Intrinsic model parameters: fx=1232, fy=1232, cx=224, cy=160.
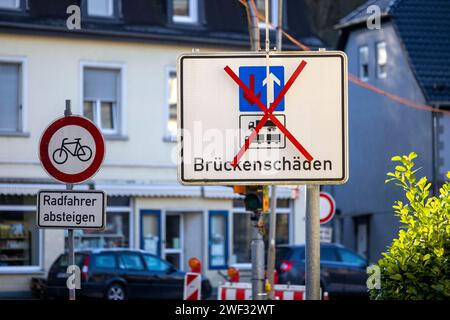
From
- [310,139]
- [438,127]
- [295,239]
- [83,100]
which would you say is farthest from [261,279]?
[438,127]

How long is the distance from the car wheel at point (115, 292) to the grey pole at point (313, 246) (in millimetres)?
21200

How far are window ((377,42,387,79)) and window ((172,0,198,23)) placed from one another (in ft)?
28.6

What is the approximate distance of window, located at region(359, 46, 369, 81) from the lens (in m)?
43.5

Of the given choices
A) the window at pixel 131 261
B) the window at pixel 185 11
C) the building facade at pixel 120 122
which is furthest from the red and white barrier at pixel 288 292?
the window at pixel 185 11

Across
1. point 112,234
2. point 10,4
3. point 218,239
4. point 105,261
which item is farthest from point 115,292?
point 10,4

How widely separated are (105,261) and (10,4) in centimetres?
858

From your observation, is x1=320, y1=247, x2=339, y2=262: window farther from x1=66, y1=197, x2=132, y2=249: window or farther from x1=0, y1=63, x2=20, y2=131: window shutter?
x1=0, y1=63, x2=20, y2=131: window shutter

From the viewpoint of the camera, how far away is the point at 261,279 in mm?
17562

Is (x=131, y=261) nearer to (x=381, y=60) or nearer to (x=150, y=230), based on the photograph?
(x=150, y=230)

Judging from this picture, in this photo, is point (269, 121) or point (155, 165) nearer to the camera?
point (269, 121)

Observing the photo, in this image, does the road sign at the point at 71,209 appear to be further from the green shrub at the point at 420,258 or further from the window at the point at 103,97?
the window at the point at 103,97

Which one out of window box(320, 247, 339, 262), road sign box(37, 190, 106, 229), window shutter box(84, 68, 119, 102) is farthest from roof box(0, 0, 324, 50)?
road sign box(37, 190, 106, 229)

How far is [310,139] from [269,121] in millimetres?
346
